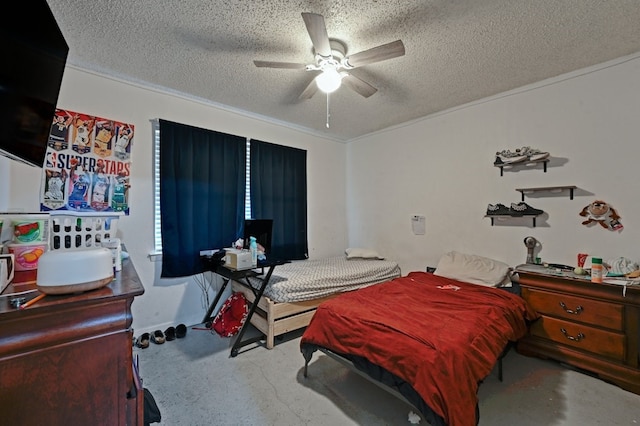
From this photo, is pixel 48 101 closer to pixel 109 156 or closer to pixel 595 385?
pixel 109 156

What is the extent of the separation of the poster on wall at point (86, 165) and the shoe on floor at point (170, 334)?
1.24 meters

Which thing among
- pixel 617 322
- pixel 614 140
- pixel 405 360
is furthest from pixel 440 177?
pixel 405 360

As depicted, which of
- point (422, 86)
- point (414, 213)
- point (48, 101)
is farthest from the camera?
point (414, 213)

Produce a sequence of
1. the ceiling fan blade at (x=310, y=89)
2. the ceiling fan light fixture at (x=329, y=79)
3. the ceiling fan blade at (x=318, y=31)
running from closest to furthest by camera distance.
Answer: the ceiling fan blade at (x=318, y=31) → the ceiling fan light fixture at (x=329, y=79) → the ceiling fan blade at (x=310, y=89)

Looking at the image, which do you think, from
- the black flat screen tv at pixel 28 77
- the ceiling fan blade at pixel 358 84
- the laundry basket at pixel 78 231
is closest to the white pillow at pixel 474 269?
the ceiling fan blade at pixel 358 84

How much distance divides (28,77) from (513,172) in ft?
12.3

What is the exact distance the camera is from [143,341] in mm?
2535

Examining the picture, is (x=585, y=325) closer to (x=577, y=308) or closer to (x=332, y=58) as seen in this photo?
(x=577, y=308)

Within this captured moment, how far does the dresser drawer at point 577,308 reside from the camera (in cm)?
201

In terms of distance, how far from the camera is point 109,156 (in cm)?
257

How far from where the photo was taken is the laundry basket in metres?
1.36

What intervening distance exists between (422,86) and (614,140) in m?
1.71

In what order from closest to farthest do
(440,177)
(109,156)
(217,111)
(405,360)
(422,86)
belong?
(405,360), (109,156), (422,86), (217,111), (440,177)

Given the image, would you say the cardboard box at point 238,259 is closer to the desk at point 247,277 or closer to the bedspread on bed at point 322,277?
the desk at point 247,277
